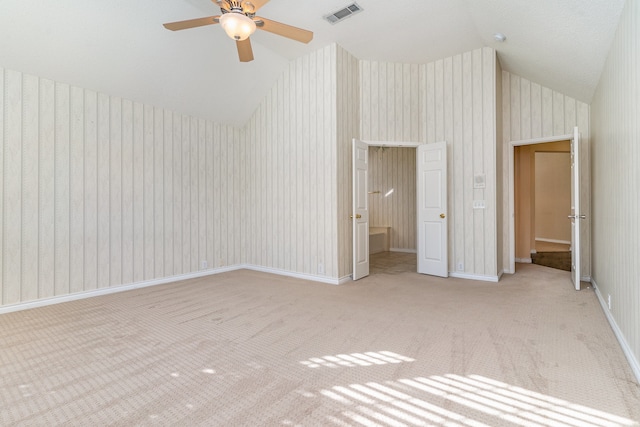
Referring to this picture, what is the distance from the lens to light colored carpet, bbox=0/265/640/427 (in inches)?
63.7

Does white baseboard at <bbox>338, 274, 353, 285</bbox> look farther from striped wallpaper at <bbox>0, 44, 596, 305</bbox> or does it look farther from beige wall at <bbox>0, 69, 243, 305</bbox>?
beige wall at <bbox>0, 69, 243, 305</bbox>

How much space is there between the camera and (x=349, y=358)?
2.21 meters

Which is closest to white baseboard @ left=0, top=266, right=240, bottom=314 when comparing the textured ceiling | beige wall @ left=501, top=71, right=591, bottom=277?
the textured ceiling

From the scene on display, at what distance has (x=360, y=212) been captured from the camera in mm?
4762

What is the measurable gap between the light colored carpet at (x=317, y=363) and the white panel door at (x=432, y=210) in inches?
47.1

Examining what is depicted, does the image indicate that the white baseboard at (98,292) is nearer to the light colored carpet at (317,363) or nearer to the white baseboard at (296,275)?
the light colored carpet at (317,363)

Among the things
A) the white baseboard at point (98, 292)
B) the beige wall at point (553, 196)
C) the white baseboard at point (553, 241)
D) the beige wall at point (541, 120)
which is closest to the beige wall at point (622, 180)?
the beige wall at point (541, 120)

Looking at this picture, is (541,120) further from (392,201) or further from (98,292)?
(98,292)

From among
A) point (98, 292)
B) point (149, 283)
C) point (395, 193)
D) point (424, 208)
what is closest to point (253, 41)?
point (424, 208)

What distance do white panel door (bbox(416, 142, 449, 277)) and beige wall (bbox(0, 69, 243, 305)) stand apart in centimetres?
338

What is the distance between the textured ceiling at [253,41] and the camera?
3016 mm

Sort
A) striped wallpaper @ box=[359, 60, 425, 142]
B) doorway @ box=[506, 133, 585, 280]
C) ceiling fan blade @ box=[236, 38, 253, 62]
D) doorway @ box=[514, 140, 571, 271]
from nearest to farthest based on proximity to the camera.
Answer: ceiling fan blade @ box=[236, 38, 253, 62] < doorway @ box=[506, 133, 585, 280] < striped wallpaper @ box=[359, 60, 425, 142] < doorway @ box=[514, 140, 571, 271]

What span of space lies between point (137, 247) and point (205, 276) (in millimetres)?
1120

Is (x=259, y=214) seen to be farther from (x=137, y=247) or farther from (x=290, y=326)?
(x=290, y=326)
